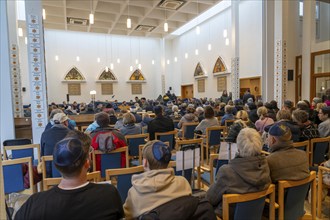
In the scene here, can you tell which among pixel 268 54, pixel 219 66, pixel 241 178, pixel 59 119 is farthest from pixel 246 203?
pixel 219 66

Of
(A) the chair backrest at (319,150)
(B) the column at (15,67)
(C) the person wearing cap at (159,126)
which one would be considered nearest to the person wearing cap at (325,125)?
(A) the chair backrest at (319,150)

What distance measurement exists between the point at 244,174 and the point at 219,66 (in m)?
13.0

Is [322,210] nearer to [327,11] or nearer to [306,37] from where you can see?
[306,37]

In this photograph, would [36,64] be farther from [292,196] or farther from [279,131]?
[292,196]

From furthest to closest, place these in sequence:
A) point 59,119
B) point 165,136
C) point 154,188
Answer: point 165,136 < point 59,119 < point 154,188

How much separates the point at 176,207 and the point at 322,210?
2.31 metres

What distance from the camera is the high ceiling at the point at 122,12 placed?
10727 millimetres

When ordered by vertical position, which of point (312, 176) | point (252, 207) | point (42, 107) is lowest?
point (252, 207)

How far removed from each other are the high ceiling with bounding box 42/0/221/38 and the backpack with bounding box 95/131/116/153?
885cm

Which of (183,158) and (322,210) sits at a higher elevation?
(183,158)

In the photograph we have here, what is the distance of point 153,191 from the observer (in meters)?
1.32

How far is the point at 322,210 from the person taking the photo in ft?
8.84

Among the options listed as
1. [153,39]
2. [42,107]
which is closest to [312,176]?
[42,107]

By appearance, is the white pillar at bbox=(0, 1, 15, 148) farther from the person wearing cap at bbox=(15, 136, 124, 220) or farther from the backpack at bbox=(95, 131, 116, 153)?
the person wearing cap at bbox=(15, 136, 124, 220)
